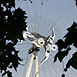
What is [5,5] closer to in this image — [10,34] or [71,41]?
[10,34]

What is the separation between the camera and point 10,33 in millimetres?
4129

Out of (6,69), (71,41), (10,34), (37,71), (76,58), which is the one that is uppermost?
(37,71)

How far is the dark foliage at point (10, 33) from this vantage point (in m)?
4.14

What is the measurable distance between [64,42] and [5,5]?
1549 mm

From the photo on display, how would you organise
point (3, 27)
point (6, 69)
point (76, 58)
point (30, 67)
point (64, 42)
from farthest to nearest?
point (30, 67), point (6, 69), point (3, 27), point (64, 42), point (76, 58)

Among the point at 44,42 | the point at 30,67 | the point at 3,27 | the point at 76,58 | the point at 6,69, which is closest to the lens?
the point at 76,58

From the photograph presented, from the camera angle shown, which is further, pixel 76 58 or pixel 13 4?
pixel 13 4

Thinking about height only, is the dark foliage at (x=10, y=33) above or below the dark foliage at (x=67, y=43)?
above

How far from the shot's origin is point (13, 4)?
4.44 meters

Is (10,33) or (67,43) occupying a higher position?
(10,33)

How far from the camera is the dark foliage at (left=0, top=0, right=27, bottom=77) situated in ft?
13.6

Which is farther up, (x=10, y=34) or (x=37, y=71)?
(x=37, y=71)

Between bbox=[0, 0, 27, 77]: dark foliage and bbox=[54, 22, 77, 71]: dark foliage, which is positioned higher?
bbox=[0, 0, 27, 77]: dark foliage

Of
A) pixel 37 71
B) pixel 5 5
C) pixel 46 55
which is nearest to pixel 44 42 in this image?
pixel 46 55
